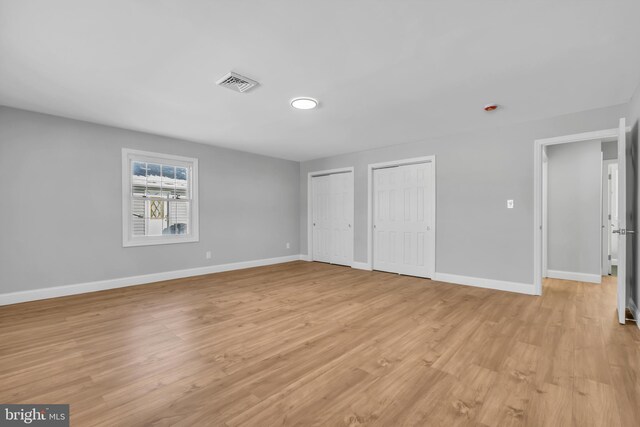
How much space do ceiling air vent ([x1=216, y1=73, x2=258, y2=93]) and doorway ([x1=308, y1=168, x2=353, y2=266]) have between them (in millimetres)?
3528

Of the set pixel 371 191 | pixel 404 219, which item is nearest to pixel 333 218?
pixel 371 191

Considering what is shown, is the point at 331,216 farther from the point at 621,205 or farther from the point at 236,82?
the point at 621,205

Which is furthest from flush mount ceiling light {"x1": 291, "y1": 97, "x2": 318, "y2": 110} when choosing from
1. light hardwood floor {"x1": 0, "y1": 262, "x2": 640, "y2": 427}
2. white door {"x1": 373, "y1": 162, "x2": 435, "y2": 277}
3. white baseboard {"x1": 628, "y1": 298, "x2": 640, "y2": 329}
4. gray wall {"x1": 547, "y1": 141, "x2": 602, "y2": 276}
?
gray wall {"x1": 547, "y1": 141, "x2": 602, "y2": 276}

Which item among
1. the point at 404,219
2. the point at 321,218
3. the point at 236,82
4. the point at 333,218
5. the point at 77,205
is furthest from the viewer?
the point at 321,218

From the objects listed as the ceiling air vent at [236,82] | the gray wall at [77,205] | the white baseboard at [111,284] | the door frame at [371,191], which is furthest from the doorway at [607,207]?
the gray wall at [77,205]

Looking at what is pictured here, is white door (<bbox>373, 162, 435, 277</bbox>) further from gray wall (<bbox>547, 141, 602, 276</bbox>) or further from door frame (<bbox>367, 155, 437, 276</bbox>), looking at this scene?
gray wall (<bbox>547, 141, 602, 276</bbox>)

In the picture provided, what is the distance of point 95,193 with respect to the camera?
420cm

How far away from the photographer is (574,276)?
4.79m

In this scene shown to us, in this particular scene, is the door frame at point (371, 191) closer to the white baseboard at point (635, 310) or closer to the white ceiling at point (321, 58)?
the white ceiling at point (321, 58)

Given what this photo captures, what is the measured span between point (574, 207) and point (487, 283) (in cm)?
215

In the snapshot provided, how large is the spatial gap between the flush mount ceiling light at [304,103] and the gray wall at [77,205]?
A: 2.76m

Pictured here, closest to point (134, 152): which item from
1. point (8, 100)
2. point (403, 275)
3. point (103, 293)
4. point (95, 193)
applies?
point (95, 193)

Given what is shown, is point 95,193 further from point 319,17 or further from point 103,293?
point 319,17

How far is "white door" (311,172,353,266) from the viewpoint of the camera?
6.26 m
